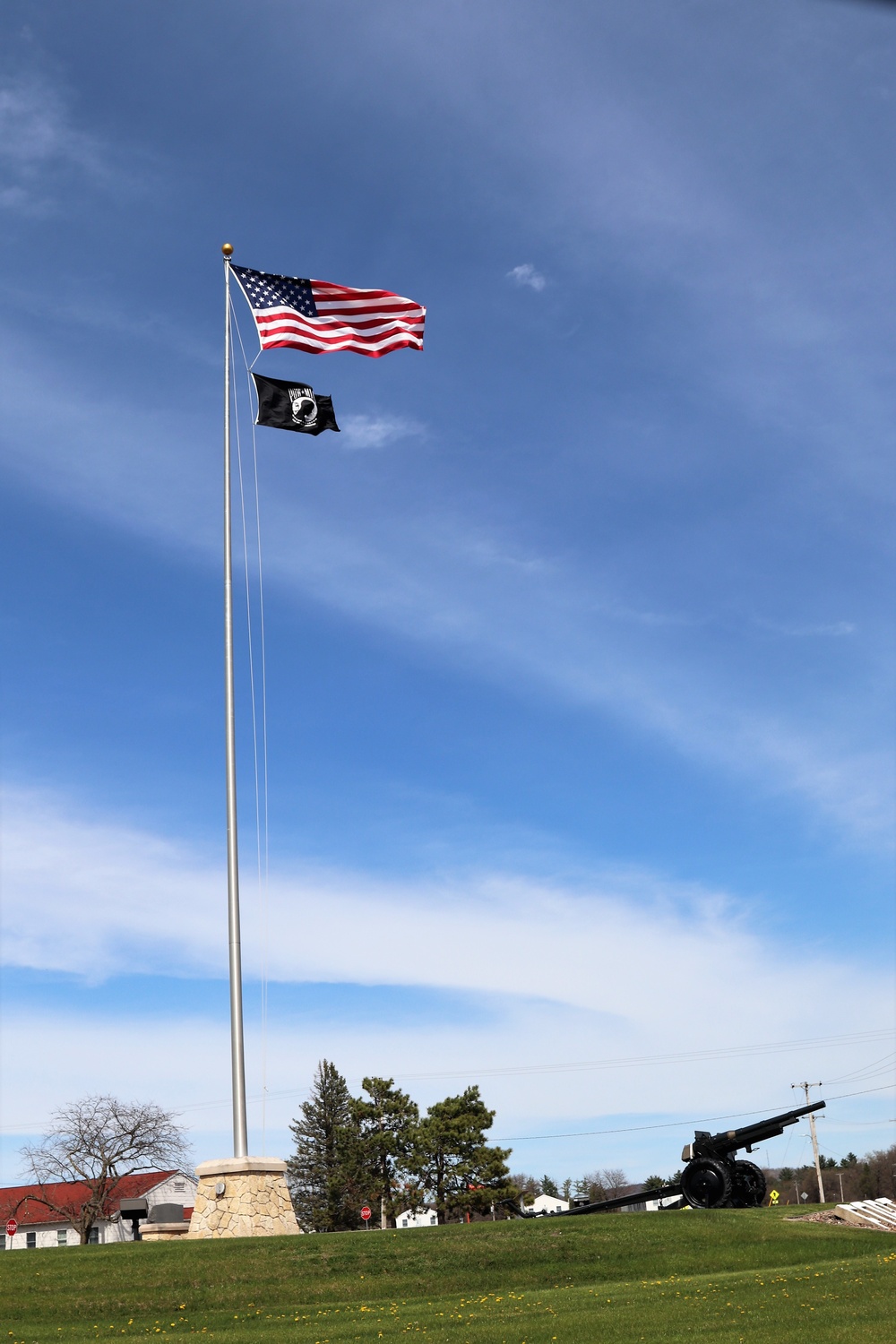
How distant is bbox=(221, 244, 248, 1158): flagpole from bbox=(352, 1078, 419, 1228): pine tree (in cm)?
3993

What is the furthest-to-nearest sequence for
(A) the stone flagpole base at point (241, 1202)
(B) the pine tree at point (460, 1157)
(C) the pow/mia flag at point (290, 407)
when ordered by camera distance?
1. (B) the pine tree at point (460, 1157)
2. (C) the pow/mia flag at point (290, 407)
3. (A) the stone flagpole base at point (241, 1202)

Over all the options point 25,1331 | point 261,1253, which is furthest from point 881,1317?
point 25,1331

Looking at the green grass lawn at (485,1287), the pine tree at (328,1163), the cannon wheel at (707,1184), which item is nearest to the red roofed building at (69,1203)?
the pine tree at (328,1163)

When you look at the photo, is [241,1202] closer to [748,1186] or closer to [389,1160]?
[748,1186]

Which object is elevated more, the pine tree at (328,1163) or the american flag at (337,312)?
the american flag at (337,312)

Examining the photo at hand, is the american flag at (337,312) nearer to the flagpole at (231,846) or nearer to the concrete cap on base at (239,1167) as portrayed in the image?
the flagpole at (231,846)

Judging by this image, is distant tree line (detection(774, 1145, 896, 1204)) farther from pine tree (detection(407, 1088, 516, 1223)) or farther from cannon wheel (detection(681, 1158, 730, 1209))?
cannon wheel (detection(681, 1158, 730, 1209))

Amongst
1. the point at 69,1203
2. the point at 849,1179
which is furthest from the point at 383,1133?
the point at 849,1179

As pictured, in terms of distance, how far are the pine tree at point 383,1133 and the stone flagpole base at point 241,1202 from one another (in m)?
39.0

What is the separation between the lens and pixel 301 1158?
69.9m

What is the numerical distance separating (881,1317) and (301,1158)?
202 feet

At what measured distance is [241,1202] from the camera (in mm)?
20062

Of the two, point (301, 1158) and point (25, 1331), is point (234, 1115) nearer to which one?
point (25, 1331)

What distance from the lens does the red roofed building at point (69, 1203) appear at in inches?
2384
